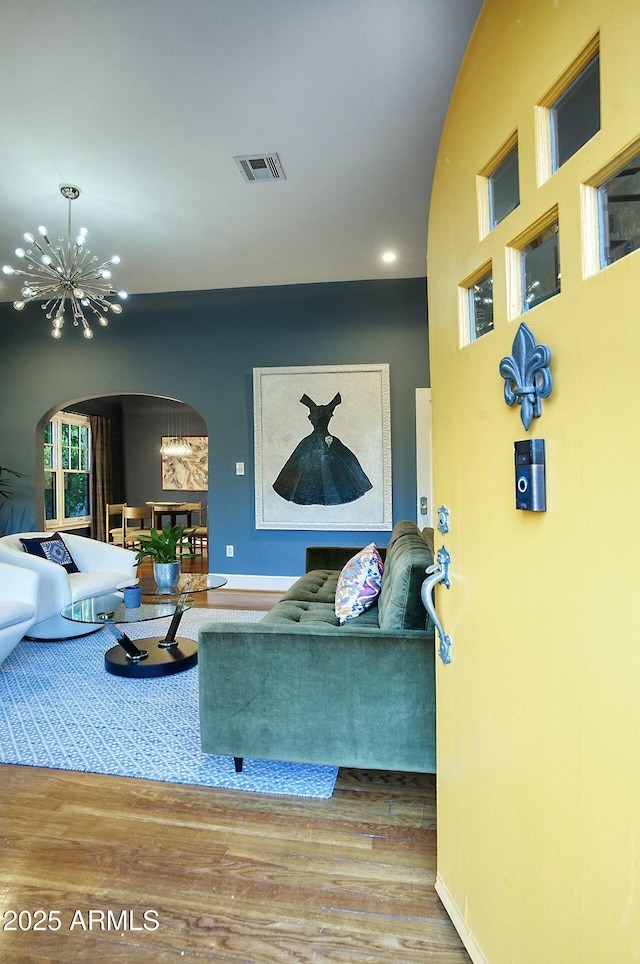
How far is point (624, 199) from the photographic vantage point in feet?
2.48

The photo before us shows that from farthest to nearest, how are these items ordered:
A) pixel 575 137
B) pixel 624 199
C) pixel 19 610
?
1. pixel 19 610
2. pixel 575 137
3. pixel 624 199

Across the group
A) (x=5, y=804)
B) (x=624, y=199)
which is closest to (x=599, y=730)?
(x=624, y=199)

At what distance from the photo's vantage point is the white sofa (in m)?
2.99

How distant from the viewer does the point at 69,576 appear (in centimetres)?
407

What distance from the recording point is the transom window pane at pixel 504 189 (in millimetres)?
1070

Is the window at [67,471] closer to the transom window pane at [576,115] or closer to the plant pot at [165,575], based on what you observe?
the plant pot at [165,575]

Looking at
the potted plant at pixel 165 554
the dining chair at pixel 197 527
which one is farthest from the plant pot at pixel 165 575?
the dining chair at pixel 197 527

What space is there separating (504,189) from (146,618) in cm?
275

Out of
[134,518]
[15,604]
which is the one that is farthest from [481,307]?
[134,518]

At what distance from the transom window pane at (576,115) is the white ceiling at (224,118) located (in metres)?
1.93

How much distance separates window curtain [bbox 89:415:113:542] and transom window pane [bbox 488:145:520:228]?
9167 millimetres

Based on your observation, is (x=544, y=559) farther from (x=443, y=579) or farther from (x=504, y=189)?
(x=504, y=189)

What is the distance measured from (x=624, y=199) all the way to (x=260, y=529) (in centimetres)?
505

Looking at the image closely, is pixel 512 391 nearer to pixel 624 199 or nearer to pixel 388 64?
pixel 624 199
